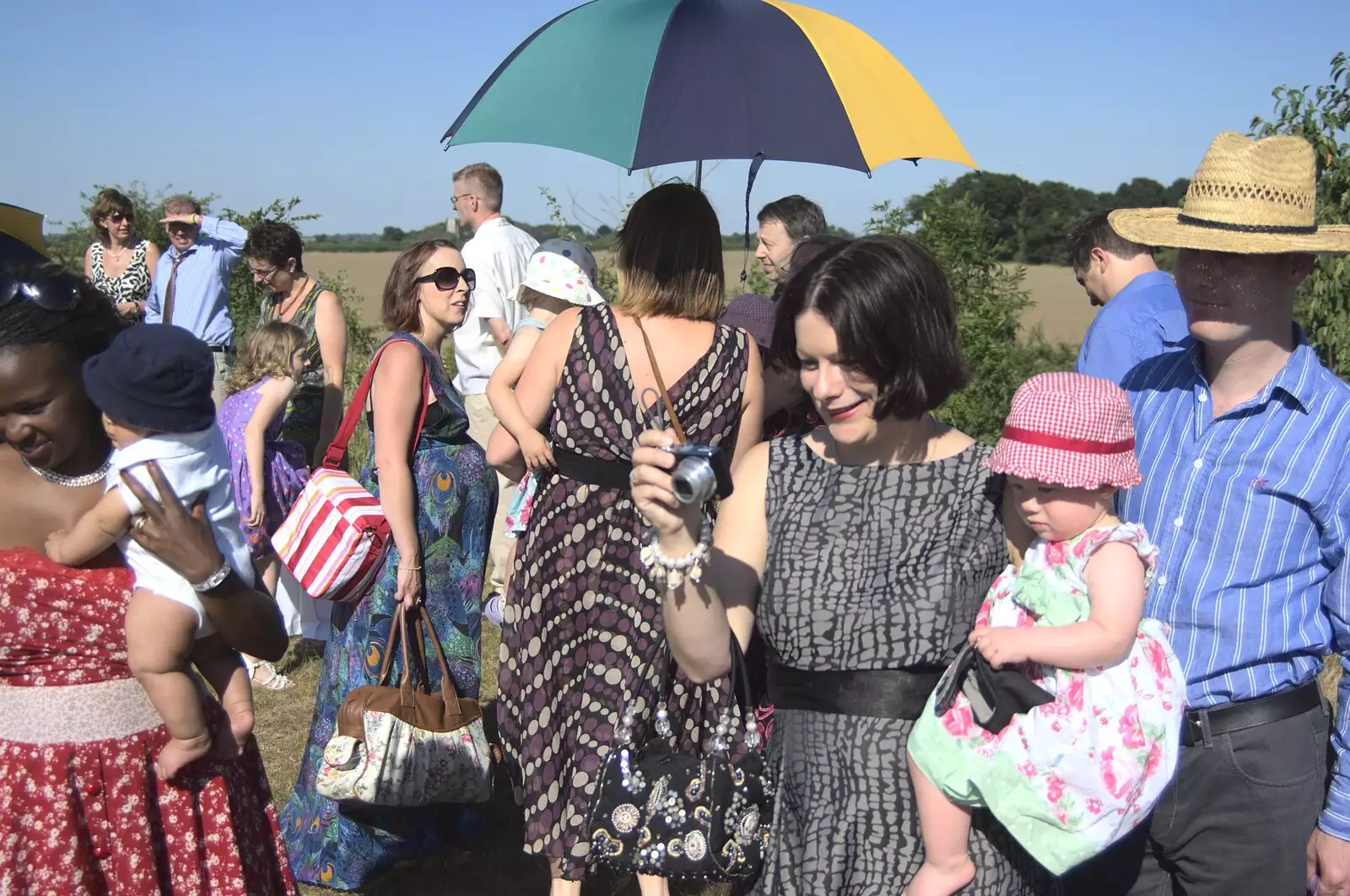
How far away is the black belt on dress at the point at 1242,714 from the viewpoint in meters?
2.51

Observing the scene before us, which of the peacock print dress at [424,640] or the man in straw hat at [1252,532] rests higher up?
the man in straw hat at [1252,532]

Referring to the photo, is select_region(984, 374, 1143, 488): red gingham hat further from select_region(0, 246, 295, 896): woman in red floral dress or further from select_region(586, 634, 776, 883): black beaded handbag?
select_region(0, 246, 295, 896): woman in red floral dress

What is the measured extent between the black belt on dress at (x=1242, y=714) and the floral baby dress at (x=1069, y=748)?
46 cm

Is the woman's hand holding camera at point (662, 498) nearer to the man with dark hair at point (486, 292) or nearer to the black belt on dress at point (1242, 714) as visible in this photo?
the black belt on dress at point (1242, 714)

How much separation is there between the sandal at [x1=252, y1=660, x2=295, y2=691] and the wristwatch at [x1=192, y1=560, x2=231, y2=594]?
13.8ft

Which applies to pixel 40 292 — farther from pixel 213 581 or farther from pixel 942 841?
pixel 942 841

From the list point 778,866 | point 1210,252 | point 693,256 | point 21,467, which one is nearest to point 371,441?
point 693,256

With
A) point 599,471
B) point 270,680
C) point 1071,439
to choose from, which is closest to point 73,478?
point 599,471

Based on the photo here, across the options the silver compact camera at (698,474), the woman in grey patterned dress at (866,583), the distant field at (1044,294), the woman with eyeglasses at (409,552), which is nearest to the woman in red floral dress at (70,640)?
the silver compact camera at (698,474)

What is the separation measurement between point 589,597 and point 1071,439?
1561mm

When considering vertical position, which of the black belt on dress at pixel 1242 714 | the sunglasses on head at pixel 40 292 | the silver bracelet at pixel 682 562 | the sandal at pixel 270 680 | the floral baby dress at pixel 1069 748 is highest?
the sunglasses on head at pixel 40 292

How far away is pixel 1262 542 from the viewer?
243cm

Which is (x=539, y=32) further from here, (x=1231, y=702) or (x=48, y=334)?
(x=1231, y=702)

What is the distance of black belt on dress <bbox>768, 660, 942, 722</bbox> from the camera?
2.23m
